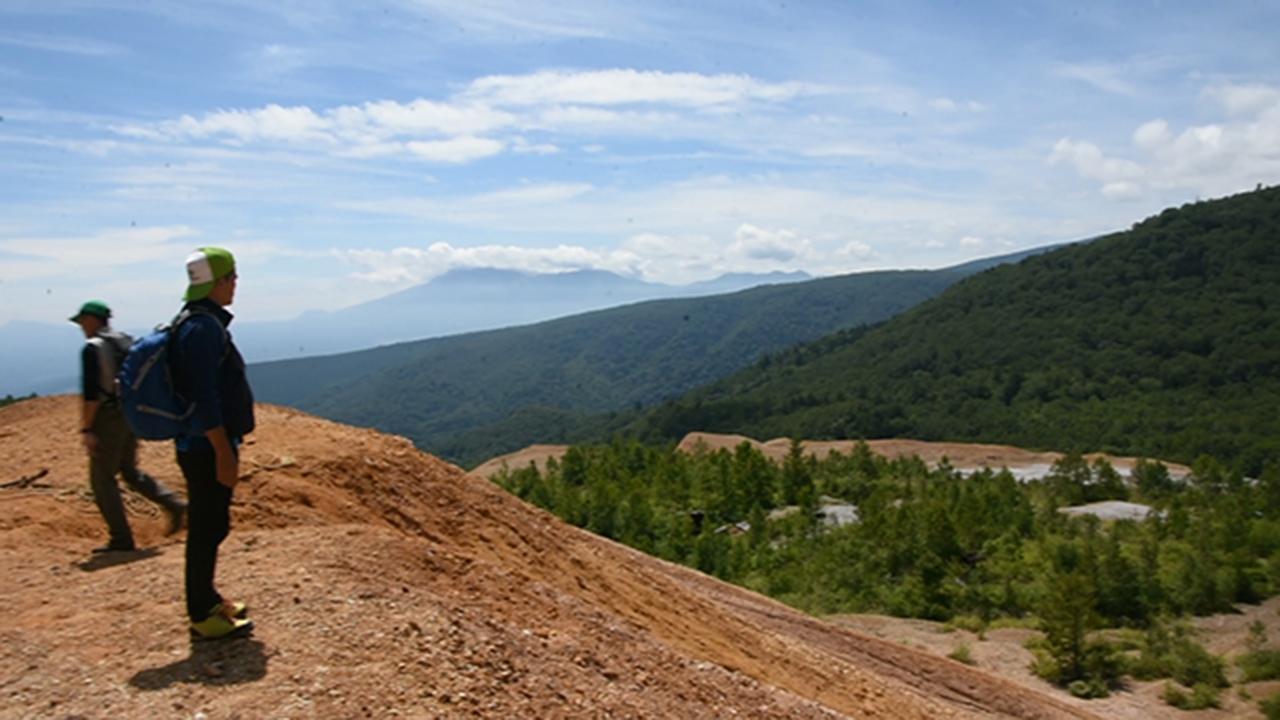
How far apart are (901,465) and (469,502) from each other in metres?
30.5

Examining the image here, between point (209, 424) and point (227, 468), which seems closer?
point (209, 424)

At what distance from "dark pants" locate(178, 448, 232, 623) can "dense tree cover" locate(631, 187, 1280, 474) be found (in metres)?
53.5

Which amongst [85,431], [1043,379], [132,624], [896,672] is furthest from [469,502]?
[1043,379]

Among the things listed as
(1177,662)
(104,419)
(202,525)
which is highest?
(104,419)

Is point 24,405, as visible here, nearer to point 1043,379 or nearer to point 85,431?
point 85,431

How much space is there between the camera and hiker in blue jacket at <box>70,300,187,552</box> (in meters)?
6.07

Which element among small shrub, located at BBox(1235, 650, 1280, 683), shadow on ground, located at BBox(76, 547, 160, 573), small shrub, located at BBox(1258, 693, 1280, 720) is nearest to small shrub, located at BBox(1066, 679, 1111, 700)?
small shrub, located at BBox(1258, 693, 1280, 720)

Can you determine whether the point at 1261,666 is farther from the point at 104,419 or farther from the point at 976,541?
the point at 104,419

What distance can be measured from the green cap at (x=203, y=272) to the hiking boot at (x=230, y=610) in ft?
5.28

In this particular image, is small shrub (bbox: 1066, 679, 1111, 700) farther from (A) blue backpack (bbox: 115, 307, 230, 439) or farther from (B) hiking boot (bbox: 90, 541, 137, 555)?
(A) blue backpack (bbox: 115, 307, 230, 439)

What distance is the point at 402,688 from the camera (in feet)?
14.0

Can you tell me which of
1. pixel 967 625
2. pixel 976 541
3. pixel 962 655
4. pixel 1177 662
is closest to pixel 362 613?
pixel 962 655

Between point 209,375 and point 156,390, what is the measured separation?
352mm

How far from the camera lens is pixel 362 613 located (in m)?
4.89
